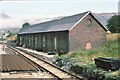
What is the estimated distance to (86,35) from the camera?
36.3 metres

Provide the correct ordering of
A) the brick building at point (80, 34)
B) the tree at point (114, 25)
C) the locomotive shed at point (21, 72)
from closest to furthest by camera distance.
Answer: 1. the locomotive shed at point (21, 72)
2. the brick building at point (80, 34)
3. the tree at point (114, 25)

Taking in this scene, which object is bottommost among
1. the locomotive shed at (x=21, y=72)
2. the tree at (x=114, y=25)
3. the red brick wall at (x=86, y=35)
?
the locomotive shed at (x=21, y=72)

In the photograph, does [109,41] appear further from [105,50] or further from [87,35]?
[105,50]

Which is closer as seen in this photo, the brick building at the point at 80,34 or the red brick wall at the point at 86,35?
the brick building at the point at 80,34

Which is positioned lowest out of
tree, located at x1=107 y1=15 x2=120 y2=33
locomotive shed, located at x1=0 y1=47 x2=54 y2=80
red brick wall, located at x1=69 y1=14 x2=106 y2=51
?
locomotive shed, located at x1=0 y1=47 x2=54 y2=80

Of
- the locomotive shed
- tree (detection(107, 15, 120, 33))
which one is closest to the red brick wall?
tree (detection(107, 15, 120, 33))

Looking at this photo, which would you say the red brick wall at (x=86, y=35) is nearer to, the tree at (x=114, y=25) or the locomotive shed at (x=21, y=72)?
the tree at (x=114, y=25)

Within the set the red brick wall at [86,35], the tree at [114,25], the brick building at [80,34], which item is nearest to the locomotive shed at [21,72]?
the brick building at [80,34]

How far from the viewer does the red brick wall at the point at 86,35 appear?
35.2m

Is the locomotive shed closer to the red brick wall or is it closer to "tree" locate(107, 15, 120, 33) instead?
the red brick wall

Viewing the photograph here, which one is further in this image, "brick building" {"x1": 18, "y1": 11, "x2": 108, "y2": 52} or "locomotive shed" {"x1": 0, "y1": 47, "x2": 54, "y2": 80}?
"brick building" {"x1": 18, "y1": 11, "x2": 108, "y2": 52}

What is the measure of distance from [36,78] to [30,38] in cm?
3864

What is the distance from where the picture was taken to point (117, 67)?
16203 mm

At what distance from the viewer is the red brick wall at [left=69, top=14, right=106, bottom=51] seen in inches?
1388
